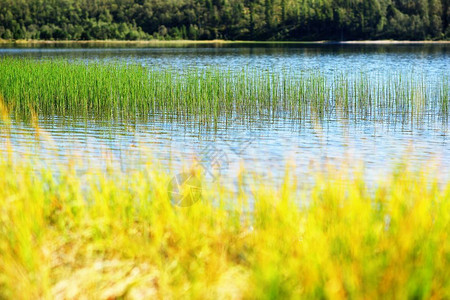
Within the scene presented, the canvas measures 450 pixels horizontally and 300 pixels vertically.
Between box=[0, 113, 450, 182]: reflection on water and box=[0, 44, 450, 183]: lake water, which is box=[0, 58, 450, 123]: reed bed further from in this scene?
box=[0, 113, 450, 182]: reflection on water

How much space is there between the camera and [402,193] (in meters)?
5.24

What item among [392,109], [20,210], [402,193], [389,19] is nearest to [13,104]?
[392,109]

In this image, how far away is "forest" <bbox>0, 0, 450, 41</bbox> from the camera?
9981 cm

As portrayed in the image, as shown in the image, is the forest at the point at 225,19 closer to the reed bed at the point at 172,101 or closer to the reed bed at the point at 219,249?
the reed bed at the point at 172,101

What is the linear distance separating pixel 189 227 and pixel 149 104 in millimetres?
12233

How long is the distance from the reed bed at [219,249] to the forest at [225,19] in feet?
319

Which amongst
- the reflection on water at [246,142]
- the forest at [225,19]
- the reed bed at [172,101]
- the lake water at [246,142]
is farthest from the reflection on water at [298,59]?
the forest at [225,19]

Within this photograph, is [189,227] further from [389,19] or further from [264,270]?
[389,19]

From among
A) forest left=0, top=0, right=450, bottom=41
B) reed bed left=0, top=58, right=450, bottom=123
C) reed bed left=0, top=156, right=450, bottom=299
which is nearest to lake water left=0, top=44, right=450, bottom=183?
reed bed left=0, top=58, right=450, bottom=123

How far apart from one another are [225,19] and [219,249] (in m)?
126

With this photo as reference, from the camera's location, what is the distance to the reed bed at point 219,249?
3858 millimetres

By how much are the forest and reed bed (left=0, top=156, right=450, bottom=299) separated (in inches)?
3824

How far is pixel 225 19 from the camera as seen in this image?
127 metres

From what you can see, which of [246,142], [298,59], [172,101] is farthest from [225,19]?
[246,142]
